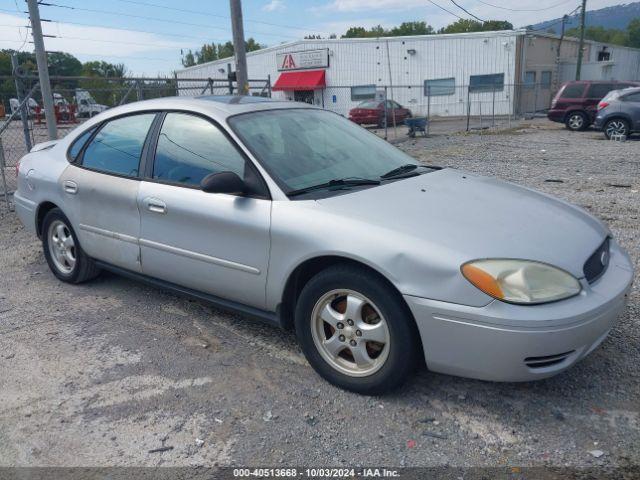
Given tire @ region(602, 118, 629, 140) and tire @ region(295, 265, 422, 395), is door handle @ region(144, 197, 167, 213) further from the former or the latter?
tire @ region(602, 118, 629, 140)

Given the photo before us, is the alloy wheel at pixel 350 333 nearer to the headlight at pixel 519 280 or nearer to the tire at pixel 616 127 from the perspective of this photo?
the headlight at pixel 519 280

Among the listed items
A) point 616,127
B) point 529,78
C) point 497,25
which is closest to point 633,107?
point 616,127

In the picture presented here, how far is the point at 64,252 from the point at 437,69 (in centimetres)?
3249

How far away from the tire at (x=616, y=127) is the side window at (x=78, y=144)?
631 inches

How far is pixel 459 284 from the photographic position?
2633 mm

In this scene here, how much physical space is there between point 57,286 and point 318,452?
335 centimetres

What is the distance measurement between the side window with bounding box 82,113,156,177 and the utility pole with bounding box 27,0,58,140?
3962 mm

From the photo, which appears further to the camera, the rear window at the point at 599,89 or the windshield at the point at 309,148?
the rear window at the point at 599,89

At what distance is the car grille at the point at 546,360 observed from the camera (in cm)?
263

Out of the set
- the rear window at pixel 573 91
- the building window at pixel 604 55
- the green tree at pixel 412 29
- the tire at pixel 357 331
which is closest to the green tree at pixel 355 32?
the green tree at pixel 412 29

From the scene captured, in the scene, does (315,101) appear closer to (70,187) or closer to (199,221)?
(70,187)

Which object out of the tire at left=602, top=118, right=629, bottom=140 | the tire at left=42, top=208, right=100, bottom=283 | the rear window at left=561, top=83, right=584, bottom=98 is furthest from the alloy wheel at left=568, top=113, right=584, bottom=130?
the tire at left=42, top=208, right=100, bottom=283

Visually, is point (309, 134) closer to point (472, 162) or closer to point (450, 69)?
point (472, 162)

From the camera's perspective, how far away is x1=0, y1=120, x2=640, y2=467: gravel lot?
2.64 meters
